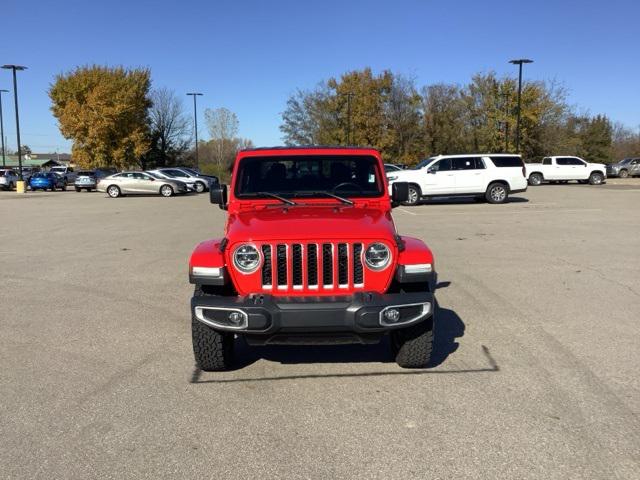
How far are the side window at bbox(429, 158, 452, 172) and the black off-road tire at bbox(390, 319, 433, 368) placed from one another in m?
17.3

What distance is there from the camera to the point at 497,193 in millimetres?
20859

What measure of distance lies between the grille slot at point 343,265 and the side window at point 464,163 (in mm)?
17747

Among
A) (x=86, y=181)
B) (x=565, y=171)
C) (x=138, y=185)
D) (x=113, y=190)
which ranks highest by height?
(x=565, y=171)

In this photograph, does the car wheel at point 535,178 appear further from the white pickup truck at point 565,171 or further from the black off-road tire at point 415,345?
the black off-road tire at point 415,345

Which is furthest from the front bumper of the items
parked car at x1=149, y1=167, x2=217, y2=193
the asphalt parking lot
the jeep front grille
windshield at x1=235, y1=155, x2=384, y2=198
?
parked car at x1=149, y1=167, x2=217, y2=193

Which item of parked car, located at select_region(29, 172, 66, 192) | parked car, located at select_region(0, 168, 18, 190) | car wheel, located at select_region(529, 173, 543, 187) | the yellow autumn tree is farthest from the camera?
the yellow autumn tree

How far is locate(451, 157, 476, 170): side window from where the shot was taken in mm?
20781

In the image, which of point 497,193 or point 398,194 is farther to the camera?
point 497,193

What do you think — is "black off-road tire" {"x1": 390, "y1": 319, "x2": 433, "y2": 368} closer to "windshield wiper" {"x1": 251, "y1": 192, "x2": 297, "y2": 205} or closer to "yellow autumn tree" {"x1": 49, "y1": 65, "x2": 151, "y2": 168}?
"windshield wiper" {"x1": 251, "y1": 192, "x2": 297, "y2": 205}

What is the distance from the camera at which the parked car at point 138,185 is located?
3058 cm

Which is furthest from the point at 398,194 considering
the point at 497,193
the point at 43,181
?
the point at 43,181

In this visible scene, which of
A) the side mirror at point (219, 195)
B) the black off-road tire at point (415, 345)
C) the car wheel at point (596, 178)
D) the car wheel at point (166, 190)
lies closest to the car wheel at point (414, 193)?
the car wheel at point (166, 190)

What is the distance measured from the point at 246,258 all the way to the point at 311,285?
51cm

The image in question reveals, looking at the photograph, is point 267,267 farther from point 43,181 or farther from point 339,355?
point 43,181
